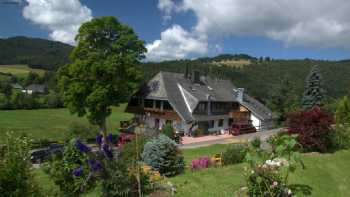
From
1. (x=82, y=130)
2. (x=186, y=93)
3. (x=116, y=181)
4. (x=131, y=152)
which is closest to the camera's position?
(x=116, y=181)

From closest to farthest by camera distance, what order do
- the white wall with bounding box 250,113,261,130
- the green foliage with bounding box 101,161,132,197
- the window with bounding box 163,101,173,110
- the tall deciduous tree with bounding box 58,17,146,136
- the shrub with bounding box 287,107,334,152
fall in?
1. the green foliage with bounding box 101,161,132,197
2. the shrub with bounding box 287,107,334,152
3. the tall deciduous tree with bounding box 58,17,146,136
4. the window with bounding box 163,101,173,110
5. the white wall with bounding box 250,113,261,130

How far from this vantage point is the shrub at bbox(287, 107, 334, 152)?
49.0 feet

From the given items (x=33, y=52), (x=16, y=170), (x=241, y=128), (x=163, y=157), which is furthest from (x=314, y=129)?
(x=33, y=52)

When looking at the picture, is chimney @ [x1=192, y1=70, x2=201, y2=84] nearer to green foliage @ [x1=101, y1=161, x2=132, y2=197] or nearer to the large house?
the large house

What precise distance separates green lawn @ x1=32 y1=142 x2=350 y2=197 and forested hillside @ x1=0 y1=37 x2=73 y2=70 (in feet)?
411

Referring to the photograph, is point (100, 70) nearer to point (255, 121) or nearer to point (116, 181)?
point (116, 181)

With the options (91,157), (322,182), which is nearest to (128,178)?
(91,157)

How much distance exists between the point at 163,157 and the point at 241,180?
2740 mm

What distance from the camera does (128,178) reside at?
6.02 metres


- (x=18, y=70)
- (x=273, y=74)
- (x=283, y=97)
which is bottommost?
(x=283, y=97)

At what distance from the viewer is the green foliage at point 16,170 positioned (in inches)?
202

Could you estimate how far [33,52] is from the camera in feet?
568

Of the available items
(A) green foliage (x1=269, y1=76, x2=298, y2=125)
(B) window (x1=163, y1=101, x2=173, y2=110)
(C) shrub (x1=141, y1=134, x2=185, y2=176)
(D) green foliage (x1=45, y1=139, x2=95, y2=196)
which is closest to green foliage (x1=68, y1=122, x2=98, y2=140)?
(B) window (x1=163, y1=101, x2=173, y2=110)

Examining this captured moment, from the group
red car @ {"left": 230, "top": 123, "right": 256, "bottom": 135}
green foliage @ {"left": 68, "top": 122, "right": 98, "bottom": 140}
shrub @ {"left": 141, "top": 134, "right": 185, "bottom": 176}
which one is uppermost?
shrub @ {"left": 141, "top": 134, "right": 185, "bottom": 176}
